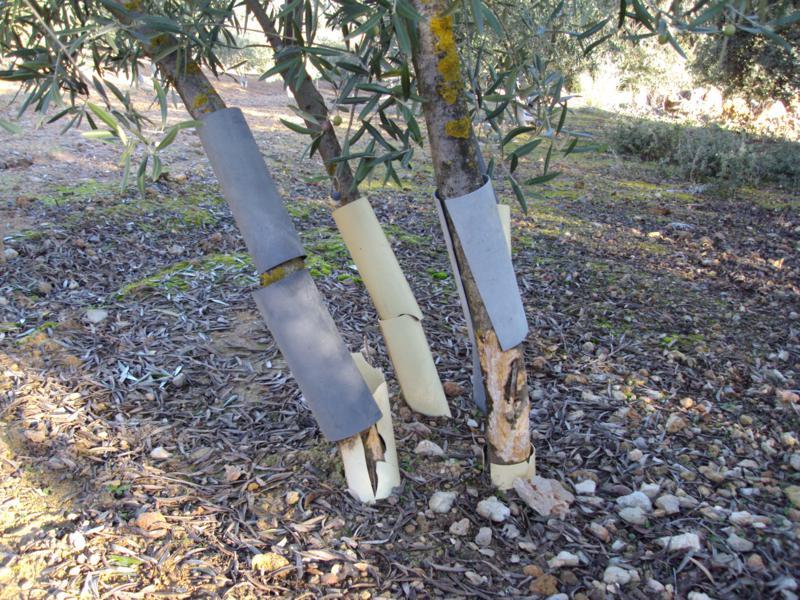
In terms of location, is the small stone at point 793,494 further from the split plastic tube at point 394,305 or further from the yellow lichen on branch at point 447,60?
the yellow lichen on branch at point 447,60

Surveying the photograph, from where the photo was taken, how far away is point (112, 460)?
2.38 m

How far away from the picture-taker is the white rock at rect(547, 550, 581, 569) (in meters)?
2.04

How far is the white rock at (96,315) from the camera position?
10.6ft

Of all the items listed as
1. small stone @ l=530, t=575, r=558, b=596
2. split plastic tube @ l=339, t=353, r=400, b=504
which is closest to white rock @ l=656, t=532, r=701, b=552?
small stone @ l=530, t=575, r=558, b=596

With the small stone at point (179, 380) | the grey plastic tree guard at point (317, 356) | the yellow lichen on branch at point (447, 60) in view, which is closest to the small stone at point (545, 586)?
the grey plastic tree guard at point (317, 356)

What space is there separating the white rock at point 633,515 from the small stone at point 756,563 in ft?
1.09

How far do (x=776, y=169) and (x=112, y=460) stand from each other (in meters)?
7.76

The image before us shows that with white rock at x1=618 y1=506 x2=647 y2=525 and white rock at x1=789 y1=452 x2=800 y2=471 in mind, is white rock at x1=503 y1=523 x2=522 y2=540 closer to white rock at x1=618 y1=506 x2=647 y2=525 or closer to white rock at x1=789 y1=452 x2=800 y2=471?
white rock at x1=618 y1=506 x2=647 y2=525

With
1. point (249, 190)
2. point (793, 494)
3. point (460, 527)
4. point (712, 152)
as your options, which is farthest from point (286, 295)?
point (712, 152)

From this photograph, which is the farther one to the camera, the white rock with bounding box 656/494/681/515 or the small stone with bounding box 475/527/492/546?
the white rock with bounding box 656/494/681/515

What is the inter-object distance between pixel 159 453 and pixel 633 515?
68.9 inches

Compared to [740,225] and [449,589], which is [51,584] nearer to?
[449,589]

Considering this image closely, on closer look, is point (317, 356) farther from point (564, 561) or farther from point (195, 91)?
point (564, 561)

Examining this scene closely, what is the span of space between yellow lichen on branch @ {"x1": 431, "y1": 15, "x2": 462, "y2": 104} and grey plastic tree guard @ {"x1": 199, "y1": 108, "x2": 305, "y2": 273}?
2.02ft
